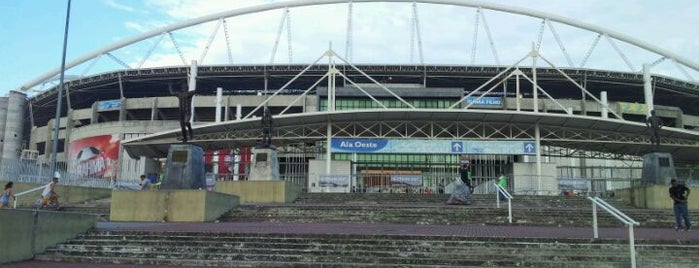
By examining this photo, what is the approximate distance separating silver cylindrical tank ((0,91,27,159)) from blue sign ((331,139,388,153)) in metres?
46.8

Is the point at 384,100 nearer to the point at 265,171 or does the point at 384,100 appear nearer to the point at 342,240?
the point at 265,171

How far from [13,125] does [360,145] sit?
49360 millimetres

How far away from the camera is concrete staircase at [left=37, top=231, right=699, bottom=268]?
32.9 ft

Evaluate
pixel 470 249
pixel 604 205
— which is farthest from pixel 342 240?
pixel 604 205

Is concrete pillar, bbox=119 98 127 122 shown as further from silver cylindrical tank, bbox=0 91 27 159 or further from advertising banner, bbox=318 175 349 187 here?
advertising banner, bbox=318 175 349 187

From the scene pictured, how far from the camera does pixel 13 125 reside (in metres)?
67.4

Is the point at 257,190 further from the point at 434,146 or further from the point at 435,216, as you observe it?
the point at 434,146

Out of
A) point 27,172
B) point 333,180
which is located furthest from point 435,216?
point 27,172

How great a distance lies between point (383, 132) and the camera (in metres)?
41.6

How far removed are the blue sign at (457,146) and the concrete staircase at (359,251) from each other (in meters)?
26.6

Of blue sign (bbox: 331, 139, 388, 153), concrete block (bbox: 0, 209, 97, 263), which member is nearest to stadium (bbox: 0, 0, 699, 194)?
blue sign (bbox: 331, 139, 388, 153)

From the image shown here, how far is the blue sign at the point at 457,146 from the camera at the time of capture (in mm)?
37406

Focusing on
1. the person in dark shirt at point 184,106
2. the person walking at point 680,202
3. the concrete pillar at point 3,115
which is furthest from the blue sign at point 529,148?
the concrete pillar at point 3,115

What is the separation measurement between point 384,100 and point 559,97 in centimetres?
2472
